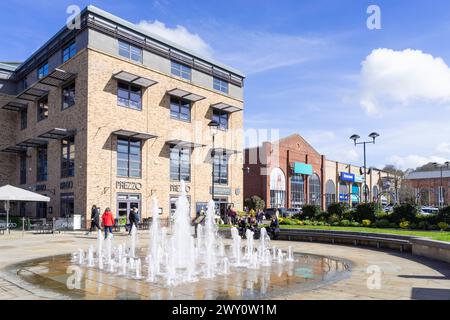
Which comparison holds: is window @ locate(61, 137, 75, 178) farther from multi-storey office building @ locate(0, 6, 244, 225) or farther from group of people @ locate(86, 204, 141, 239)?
group of people @ locate(86, 204, 141, 239)

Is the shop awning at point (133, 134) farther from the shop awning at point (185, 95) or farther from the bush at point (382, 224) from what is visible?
the bush at point (382, 224)

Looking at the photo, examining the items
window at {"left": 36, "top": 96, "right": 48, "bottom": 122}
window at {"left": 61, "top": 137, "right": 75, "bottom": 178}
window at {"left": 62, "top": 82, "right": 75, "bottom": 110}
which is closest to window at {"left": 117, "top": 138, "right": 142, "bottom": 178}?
window at {"left": 61, "top": 137, "right": 75, "bottom": 178}

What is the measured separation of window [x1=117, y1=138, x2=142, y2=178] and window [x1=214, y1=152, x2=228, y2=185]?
9497mm

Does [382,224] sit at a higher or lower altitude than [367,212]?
lower

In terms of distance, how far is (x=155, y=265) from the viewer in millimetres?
11109

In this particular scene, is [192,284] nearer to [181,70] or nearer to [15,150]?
[181,70]

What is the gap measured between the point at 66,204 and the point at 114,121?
280 inches

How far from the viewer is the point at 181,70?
119 ft

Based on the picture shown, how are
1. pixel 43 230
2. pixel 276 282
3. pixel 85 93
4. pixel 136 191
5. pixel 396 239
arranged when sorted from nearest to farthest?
pixel 276 282
pixel 396 239
pixel 43 230
pixel 85 93
pixel 136 191

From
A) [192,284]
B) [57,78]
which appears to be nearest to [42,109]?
[57,78]

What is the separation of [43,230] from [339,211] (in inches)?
775
